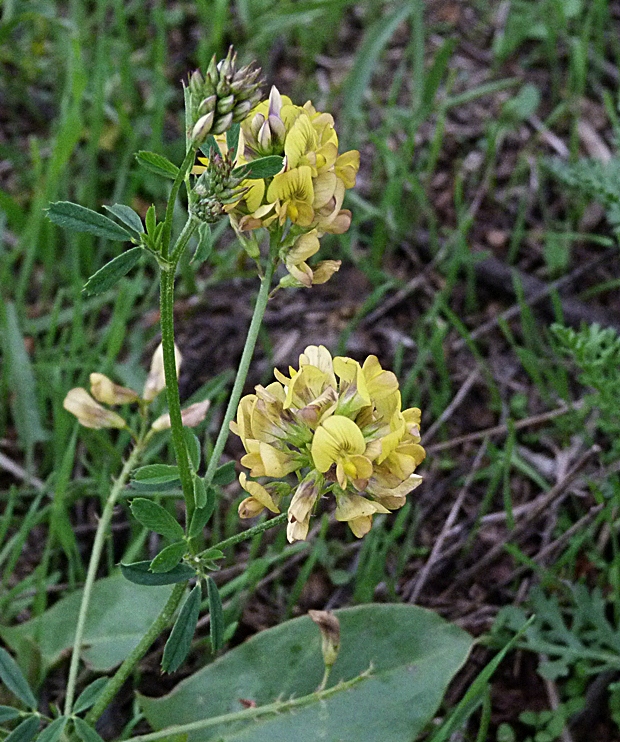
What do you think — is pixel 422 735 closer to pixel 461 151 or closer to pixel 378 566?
pixel 378 566

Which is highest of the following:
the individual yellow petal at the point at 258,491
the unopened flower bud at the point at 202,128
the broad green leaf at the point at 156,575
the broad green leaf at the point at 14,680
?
the unopened flower bud at the point at 202,128

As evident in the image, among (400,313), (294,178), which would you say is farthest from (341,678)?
(400,313)

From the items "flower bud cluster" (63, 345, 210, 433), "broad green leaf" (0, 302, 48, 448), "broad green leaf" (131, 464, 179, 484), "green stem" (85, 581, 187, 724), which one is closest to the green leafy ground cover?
"broad green leaf" (0, 302, 48, 448)

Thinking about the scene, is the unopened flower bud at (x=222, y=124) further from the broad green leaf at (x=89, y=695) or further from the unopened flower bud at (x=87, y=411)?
the broad green leaf at (x=89, y=695)

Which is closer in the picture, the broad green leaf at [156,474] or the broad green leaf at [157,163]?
the broad green leaf at [157,163]

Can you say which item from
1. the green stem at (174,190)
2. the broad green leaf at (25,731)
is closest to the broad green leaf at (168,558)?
the broad green leaf at (25,731)

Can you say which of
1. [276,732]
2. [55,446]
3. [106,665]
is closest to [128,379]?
[55,446]

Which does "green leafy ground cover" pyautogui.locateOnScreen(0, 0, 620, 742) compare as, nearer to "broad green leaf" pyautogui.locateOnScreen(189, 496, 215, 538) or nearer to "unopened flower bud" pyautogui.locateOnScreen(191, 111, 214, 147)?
"broad green leaf" pyautogui.locateOnScreen(189, 496, 215, 538)
